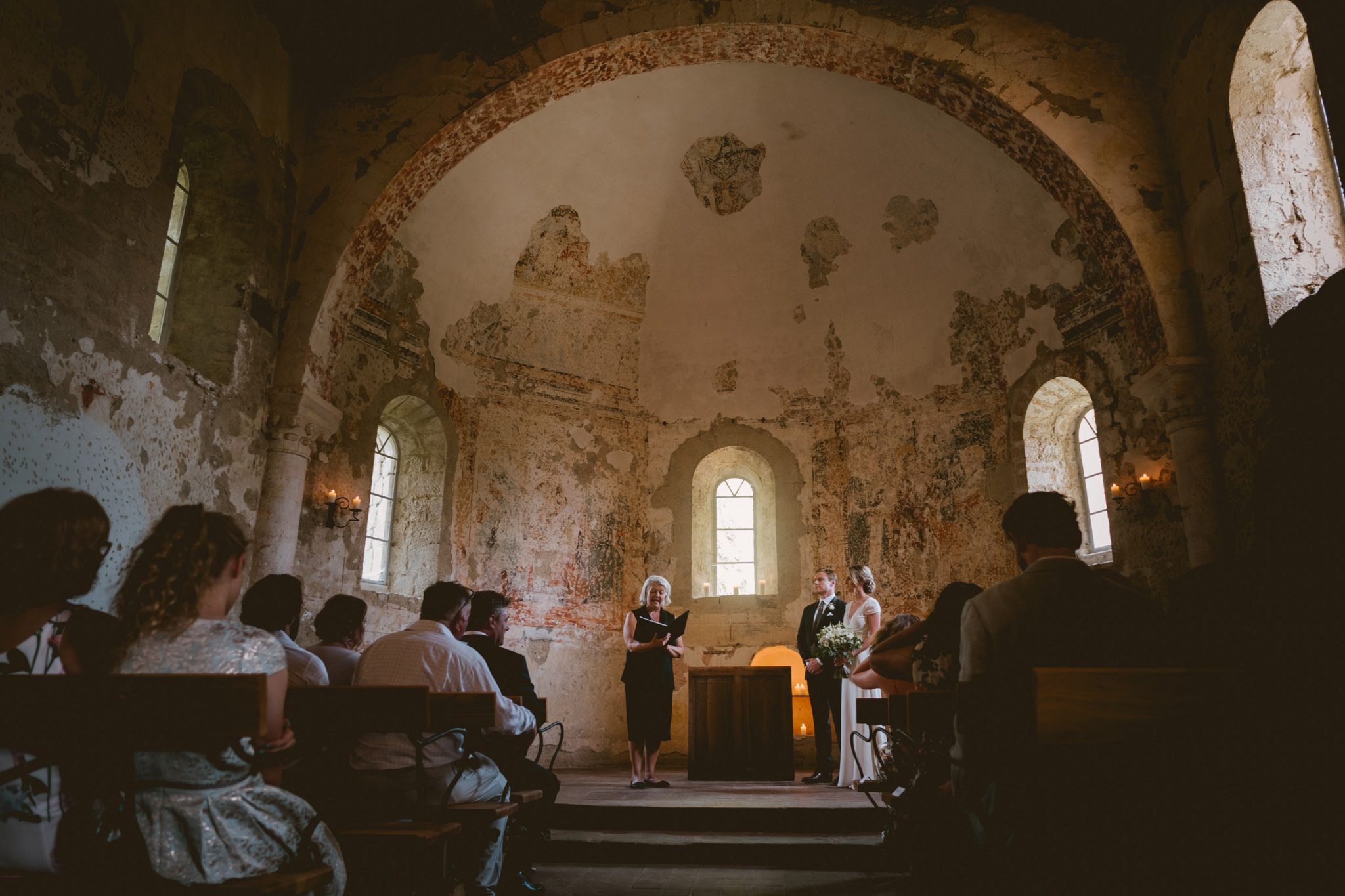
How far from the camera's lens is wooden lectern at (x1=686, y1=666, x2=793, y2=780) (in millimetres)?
8469

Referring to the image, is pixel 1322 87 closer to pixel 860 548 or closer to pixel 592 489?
pixel 860 548

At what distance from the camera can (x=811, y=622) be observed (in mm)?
8648

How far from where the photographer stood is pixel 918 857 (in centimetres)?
391

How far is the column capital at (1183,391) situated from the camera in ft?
22.8

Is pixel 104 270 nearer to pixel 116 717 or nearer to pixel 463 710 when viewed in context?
pixel 463 710

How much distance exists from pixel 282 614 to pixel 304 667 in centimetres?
29

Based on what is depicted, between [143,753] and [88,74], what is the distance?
4.92 metres

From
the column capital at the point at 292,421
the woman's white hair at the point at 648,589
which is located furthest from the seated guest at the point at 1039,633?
the column capital at the point at 292,421

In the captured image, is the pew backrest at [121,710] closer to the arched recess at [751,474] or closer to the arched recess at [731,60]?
the arched recess at [731,60]

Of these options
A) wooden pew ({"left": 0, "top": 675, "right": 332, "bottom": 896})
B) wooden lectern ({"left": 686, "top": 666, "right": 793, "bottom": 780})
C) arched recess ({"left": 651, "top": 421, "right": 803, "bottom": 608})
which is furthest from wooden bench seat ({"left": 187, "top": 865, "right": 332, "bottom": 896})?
arched recess ({"left": 651, "top": 421, "right": 803, "bottom": 608})

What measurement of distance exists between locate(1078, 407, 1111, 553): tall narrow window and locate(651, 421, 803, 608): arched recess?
3.47 m

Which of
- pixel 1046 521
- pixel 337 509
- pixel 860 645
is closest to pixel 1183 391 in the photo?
pixel 860 645

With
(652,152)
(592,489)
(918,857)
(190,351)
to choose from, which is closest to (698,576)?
(592,489)

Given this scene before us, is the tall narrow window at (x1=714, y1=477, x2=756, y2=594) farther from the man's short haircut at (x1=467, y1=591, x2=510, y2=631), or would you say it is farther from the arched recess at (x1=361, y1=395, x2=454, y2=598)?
the man's short haircut at (x1=467, y1=591, x2=510, y2=631)
